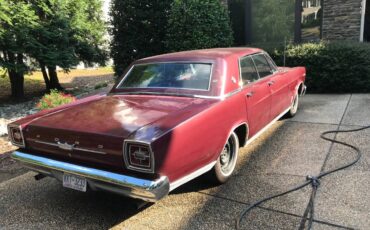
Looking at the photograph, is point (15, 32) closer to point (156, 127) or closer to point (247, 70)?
point (247, 70)

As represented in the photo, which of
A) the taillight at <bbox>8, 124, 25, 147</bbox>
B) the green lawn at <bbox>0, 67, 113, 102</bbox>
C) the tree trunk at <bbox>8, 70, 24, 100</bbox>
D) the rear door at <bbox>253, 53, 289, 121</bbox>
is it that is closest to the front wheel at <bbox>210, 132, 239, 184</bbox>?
the rear door at <bbox>253, 53, 289, 121</bbox>

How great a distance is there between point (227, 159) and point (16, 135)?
225cm

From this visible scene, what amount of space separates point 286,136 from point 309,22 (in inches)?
230

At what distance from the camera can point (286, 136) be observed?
5195 millimetres

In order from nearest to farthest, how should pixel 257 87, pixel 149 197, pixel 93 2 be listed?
pixel 149 197
pixel 257 87
pixel 93 2

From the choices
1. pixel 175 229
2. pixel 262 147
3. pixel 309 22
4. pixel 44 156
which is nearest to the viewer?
pixel 175 229

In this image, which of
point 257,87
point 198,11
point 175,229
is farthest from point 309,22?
point 175,229

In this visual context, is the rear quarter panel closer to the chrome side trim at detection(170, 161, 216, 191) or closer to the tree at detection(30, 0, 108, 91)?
the chrome side trim at detection(170, 161, 216, 191)

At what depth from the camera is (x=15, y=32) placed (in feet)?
27.8

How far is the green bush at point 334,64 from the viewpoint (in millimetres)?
7801

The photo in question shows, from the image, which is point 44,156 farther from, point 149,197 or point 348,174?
point 348,174

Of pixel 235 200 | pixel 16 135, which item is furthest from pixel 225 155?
pixel 16 135

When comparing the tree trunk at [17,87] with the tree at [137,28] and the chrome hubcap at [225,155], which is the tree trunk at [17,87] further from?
the chrome hubcap at [225,155]

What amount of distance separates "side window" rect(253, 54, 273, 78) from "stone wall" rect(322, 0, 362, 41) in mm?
5442
